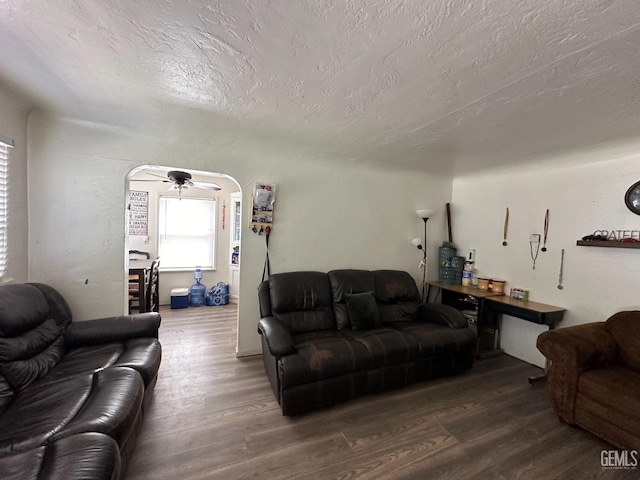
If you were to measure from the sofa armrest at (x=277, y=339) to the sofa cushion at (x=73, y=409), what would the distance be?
84 cm

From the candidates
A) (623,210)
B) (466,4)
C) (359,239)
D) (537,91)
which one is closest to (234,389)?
(359,239)

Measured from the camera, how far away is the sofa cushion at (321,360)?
6.31 feet

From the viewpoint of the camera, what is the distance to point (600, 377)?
6.07ft

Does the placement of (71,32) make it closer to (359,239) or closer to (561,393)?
(359,239)

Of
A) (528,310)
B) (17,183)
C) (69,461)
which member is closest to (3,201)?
(17,183)

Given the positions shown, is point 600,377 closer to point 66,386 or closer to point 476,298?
point 476,298

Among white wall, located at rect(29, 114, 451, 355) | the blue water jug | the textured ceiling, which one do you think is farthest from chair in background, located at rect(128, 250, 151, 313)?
the textured ceiling

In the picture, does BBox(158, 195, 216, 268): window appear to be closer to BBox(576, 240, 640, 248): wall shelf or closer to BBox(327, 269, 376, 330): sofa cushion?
BBox(327, 269, 376, 330): sofa cushion

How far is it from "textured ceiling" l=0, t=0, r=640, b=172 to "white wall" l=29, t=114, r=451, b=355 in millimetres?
353

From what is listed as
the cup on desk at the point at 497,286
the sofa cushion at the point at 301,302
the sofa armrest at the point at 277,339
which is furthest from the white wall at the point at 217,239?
the cup on desk at the point at 497,286

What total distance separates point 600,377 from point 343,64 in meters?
2.74

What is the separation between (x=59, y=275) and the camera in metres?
2.25

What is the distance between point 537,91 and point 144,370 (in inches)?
118

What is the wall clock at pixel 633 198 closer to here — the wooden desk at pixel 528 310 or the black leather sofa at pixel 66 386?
the wooden desk at pixel 528 310
